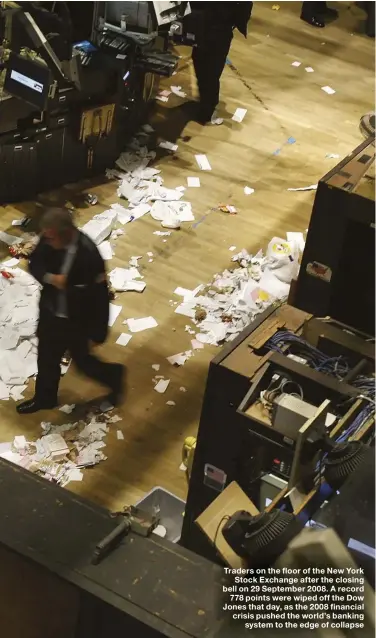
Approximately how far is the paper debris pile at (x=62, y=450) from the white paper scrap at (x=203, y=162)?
125 inches

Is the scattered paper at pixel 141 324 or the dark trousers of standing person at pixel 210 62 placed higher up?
the dark trousers of standing person at pixel 210 62

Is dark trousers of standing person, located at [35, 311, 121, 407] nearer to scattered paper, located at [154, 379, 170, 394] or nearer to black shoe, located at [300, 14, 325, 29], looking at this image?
scattered paper, located at [154, 379, 170, 394]

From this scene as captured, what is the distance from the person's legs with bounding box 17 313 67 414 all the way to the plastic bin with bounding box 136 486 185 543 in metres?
0.94

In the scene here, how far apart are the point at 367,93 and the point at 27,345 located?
5345mm

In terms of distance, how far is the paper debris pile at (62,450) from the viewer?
4645 mm

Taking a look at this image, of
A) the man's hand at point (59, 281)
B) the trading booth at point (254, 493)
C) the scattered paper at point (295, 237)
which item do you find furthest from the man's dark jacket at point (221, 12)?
the man's hand at point (59, 281)

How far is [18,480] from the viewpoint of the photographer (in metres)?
2.76

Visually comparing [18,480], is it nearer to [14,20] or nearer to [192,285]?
[192,285]

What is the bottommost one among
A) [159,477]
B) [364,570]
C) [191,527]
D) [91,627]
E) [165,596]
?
[159,477]

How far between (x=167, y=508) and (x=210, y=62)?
446cm

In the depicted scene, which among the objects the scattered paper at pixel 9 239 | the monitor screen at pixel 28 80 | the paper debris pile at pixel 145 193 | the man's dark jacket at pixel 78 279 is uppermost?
the monitor screen at pixel 28 80

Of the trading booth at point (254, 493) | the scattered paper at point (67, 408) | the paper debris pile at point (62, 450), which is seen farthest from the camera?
the scattered paper at point (67, 408)

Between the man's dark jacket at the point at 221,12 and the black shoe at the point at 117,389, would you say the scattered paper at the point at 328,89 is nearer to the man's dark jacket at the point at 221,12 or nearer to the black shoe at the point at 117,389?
the man's dark jacket at the point at 221,12

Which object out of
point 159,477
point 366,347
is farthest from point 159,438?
point 366,347
